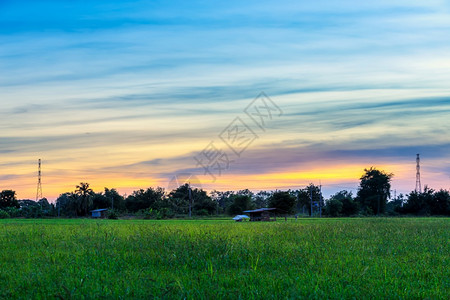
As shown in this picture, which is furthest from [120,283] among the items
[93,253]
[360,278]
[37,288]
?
[360,278]

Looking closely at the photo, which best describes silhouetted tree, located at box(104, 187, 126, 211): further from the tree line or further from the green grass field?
the green grass field

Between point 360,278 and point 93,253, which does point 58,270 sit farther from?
point 360,278

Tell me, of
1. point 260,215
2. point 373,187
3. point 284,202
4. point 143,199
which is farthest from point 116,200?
point 373,187

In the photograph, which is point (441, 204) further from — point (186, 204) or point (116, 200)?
point (116, 200)

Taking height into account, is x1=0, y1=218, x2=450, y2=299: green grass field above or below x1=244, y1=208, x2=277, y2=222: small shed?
above

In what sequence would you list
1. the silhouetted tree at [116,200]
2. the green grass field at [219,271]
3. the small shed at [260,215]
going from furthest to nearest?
the silhouetted tree at [116,200], the small shed at [260,215], the green grass field at [219,271]

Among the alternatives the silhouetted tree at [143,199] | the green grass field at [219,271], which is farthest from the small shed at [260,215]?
the green grass field at [219,271]

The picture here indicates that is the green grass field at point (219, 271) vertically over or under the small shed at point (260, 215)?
over

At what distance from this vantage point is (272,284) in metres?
7.78

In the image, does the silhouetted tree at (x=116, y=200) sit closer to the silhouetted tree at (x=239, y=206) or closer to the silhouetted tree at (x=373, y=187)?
the silhouetted tree at (x=239, y=206)

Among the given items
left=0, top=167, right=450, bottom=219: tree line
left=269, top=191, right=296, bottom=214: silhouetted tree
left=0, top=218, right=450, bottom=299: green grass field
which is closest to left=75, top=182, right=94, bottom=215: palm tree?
left=0, top=167, right=450, bottom=219: tree line

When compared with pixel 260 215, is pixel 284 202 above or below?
above

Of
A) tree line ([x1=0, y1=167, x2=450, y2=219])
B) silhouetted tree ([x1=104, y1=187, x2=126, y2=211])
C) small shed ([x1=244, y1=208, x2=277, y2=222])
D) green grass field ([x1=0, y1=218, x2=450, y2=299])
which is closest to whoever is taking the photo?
green grass field ([x1=0, y1=218, x2=450, y2=299])

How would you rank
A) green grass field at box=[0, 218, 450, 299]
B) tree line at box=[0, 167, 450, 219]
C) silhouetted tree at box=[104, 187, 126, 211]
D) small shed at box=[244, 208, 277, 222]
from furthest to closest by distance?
silhouetted tree at box=[104, 187, 126, 211] < tree line at box=[0, 167, 450, 219] < small shed at box=[244, 208, 277, 222] < green grass field at box=[0, 218, 450, 299]
